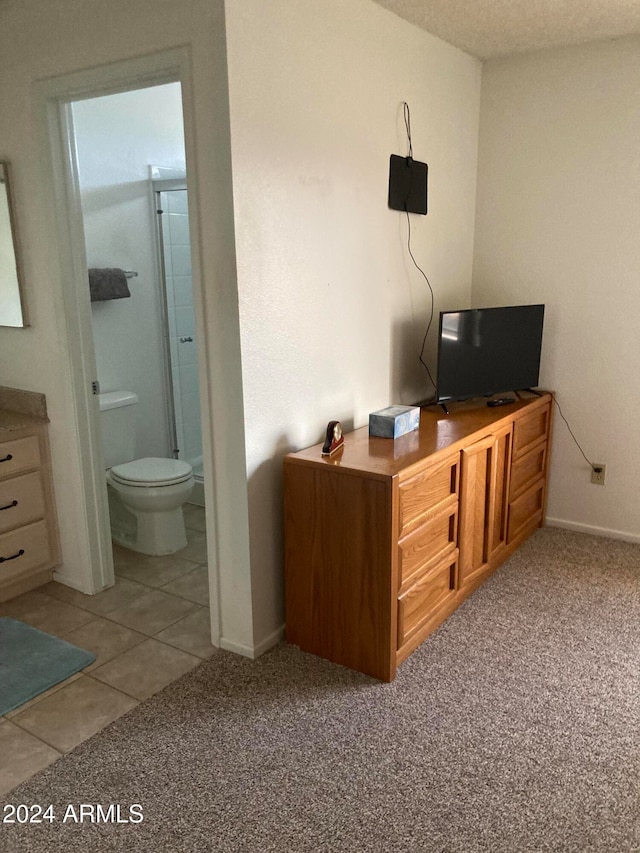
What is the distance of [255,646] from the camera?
101 inches

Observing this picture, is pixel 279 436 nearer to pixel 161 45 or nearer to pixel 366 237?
pixel 366 237

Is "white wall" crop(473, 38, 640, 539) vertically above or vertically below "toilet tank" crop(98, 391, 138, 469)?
above

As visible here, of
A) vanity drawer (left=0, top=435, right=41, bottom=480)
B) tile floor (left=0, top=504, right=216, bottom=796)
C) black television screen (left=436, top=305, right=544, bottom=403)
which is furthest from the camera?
black television screen (left=436, top=305, right=544, bottom=403)

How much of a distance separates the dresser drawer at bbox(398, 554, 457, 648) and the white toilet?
139 centimetres

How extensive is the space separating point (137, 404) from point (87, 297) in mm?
1120

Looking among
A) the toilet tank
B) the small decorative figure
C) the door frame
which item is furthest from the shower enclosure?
the small decorative figure

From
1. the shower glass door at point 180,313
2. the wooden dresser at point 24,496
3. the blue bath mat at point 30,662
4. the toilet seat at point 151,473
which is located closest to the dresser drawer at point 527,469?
the toilet seat at point 151,473

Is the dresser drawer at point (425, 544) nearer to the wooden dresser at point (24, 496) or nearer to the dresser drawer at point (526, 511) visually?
the dresser drawer at point (526, 511)

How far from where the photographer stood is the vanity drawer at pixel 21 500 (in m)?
2.93

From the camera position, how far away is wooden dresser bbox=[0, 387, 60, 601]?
9.63ft

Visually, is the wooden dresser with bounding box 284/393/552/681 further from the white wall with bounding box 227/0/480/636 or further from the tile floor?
the tile floor

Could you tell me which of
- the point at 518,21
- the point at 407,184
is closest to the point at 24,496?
the point at 407,184

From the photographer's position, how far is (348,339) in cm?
287

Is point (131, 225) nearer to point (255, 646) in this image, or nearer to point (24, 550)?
point (24, 550)
